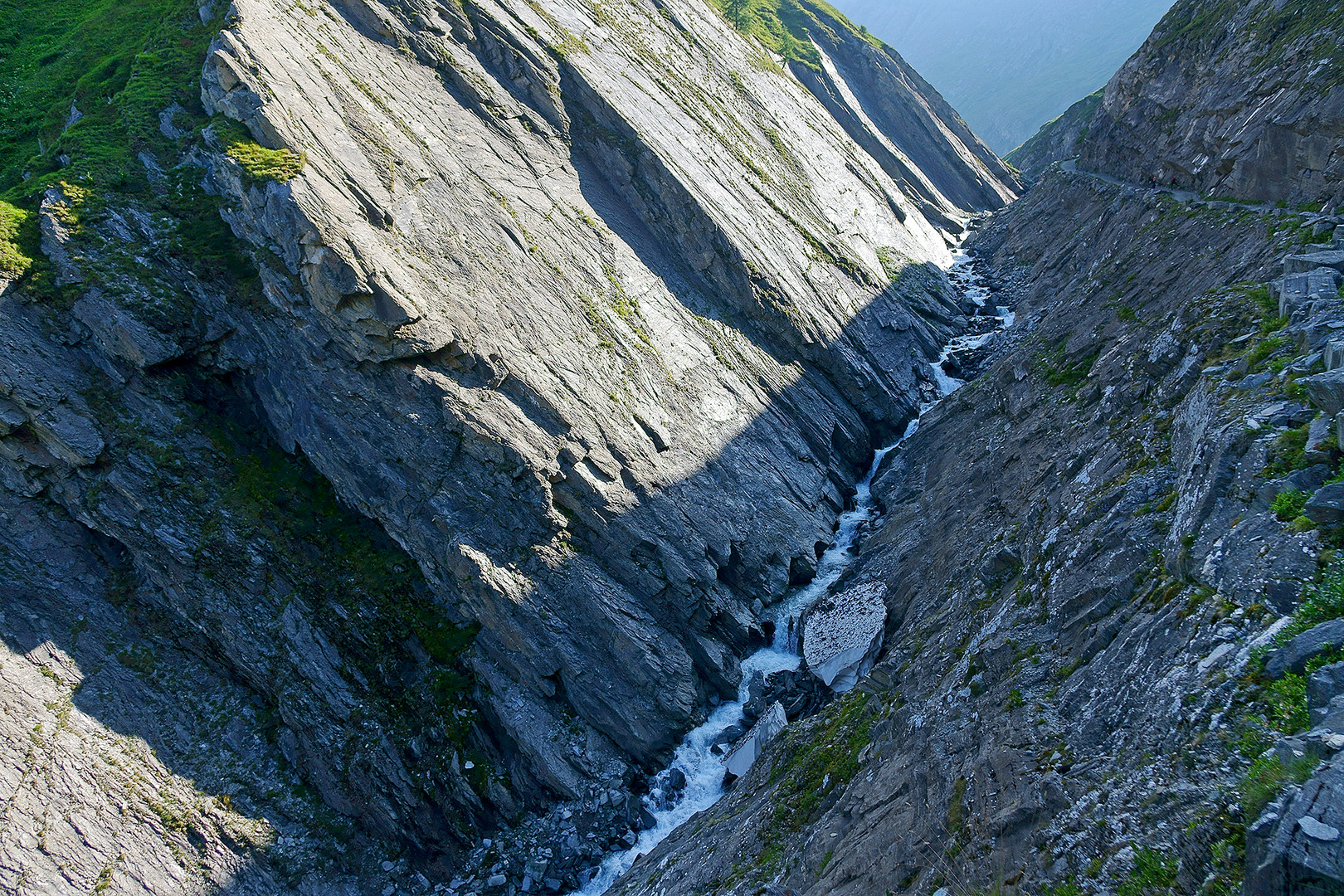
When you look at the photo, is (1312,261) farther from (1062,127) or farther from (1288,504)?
(1062,127)

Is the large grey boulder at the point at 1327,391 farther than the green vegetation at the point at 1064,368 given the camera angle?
No

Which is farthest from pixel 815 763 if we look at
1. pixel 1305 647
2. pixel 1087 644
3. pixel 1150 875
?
pixel 1305 647

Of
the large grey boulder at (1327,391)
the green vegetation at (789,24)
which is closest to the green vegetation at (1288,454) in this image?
the large grey boulder at (1327,391)

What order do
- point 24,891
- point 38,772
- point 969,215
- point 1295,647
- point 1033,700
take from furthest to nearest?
point 969,215
point 38,772
point 24,891
point 1033,700
point 1295,647

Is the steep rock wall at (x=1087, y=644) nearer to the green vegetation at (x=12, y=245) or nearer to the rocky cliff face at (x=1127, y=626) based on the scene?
the rocky cliff face at (x=1127, y=626)

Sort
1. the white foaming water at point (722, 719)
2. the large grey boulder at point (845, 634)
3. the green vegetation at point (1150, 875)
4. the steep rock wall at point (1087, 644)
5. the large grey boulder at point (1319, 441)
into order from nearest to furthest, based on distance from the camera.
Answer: the green vegetation at point (1150, 875)
the steep rock wall at point (1087, 644)
the large grey boulder at point (1319, 441)
the white foaming water at point (722, 719)
the large grey boulder at point (845, 634)

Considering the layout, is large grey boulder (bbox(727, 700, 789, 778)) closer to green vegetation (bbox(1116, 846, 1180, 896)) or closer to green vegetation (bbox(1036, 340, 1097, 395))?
green vegetation (bbox(1116, 846, 1180, 896))

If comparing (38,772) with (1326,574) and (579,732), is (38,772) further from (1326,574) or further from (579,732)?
(1326,574)

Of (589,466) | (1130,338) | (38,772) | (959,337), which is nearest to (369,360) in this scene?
(589,466)
